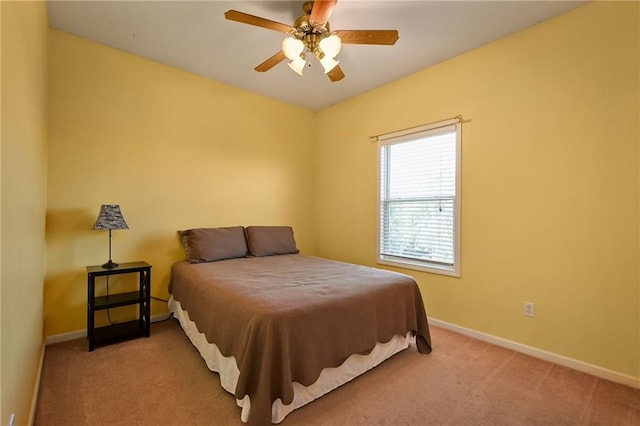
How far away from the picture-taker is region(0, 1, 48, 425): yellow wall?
1.06 m

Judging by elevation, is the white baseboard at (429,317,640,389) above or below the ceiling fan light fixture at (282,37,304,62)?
below

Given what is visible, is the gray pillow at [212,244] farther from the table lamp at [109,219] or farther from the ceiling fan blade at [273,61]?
the ceiling fan blade at [273,61]

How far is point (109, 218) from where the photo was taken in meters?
2.46

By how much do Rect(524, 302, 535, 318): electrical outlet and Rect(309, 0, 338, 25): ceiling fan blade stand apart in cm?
267

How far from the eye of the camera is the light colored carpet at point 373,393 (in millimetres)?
1618

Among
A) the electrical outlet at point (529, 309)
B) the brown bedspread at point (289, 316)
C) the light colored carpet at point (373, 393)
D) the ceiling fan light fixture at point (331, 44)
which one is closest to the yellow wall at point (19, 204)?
the light colored carpet at point (373, 393)

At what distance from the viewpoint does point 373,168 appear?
11.8 feet

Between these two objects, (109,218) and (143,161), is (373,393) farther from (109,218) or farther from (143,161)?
(143,161)

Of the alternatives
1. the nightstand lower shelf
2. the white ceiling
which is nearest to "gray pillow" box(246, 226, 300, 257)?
the nightstand lower shelf

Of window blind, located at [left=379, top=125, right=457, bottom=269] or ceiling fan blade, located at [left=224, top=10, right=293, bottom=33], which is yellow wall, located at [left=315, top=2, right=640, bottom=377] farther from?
ceiling fan blade, located at [left=224, top=10, right=293, bottom=33]

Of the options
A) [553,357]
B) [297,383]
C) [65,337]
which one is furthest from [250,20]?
[553,357]

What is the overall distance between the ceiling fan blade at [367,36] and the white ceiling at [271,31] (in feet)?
1.06

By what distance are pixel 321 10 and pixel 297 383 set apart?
2.20 metres

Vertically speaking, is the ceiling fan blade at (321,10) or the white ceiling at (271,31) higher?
the white ceiling at (271,31)
